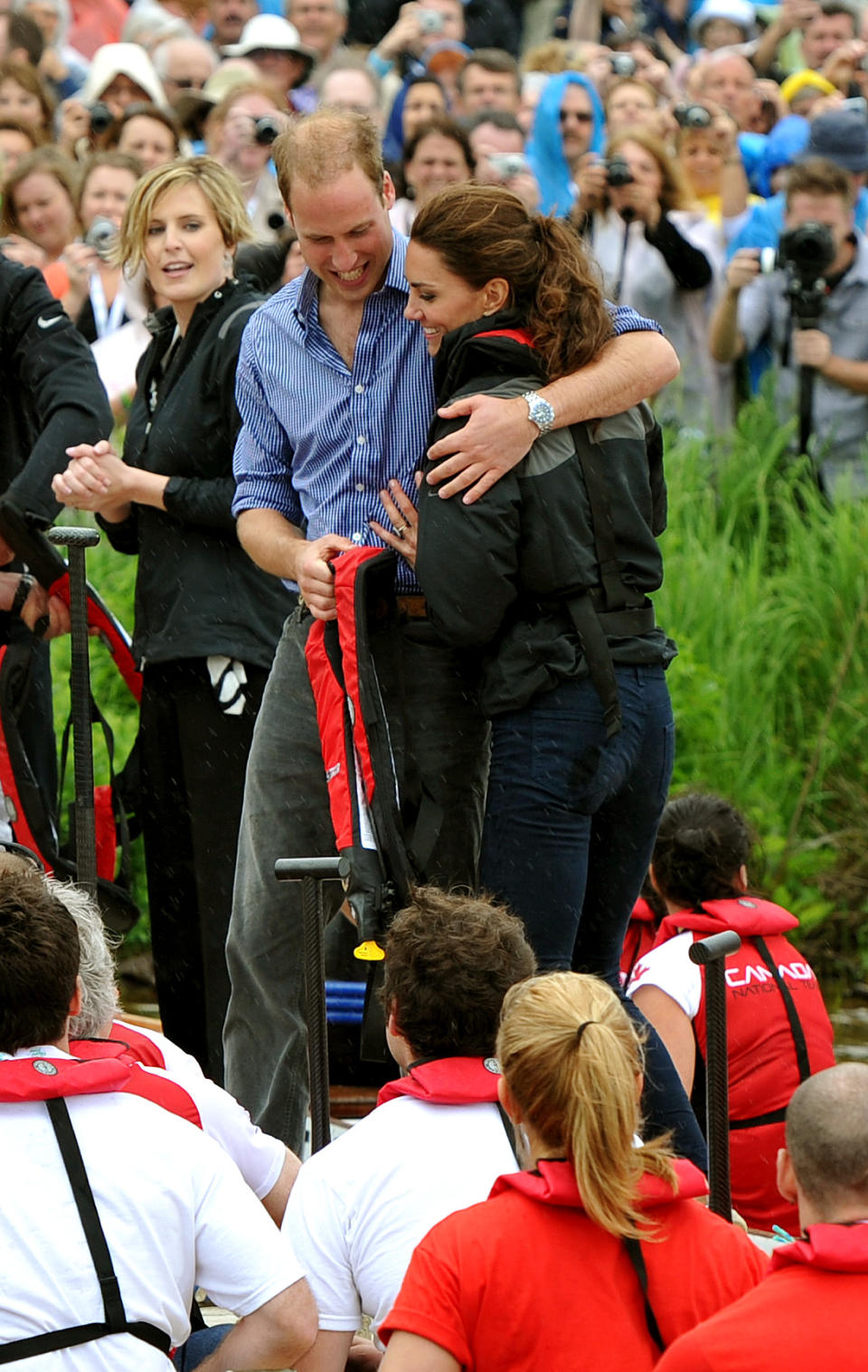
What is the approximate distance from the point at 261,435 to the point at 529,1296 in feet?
6.59

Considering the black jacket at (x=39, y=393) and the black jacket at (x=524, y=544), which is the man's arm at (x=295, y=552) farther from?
the black jacket at (x=39, y=393)

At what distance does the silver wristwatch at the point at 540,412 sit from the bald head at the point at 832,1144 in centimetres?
136

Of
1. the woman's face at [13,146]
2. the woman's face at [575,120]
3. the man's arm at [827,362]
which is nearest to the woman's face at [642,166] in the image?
the man's arm at [827,362]

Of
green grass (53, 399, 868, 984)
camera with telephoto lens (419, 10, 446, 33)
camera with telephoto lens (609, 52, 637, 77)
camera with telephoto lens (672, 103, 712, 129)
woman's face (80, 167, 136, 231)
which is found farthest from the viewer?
Result: camera with telephoto lens (419, 10, 446, 33)

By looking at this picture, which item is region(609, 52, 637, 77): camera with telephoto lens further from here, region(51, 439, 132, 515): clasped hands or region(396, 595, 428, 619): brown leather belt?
region(396, 595, 428, 619): brown leather belt

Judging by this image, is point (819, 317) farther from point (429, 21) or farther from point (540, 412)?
point (540, 412)

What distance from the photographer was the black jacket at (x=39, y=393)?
4363 mm

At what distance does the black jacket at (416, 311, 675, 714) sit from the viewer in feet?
10.5

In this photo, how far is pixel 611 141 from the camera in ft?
26.1

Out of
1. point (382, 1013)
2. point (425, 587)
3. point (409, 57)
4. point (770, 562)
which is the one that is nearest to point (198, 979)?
point (382, 1013)

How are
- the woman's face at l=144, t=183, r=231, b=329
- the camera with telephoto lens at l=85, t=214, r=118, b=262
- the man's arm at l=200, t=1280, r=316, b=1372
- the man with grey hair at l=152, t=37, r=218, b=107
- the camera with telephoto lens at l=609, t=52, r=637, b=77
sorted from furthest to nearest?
Answer: the man with grey hair at l=152, t=37, r=218, b=107 < the camera with telephoto lens at l=609, t=52, r=637, b=77 < the camera with telephoto lens at l=85, t=214, r=118, b=262 < the woman's face at l=144, t=183, r=231, b=329 < the man's arm at l=200, t=1280, r=316, b=1372

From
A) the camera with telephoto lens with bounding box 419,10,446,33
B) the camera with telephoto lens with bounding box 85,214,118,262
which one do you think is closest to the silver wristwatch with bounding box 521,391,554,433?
the camera with telephoto lens with bounding box 85,214,118,262

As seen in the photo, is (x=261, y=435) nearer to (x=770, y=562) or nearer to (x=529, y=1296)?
→ (x=529, y=1296)

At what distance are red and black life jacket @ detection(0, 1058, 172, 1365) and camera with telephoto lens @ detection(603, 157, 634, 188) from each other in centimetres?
574
